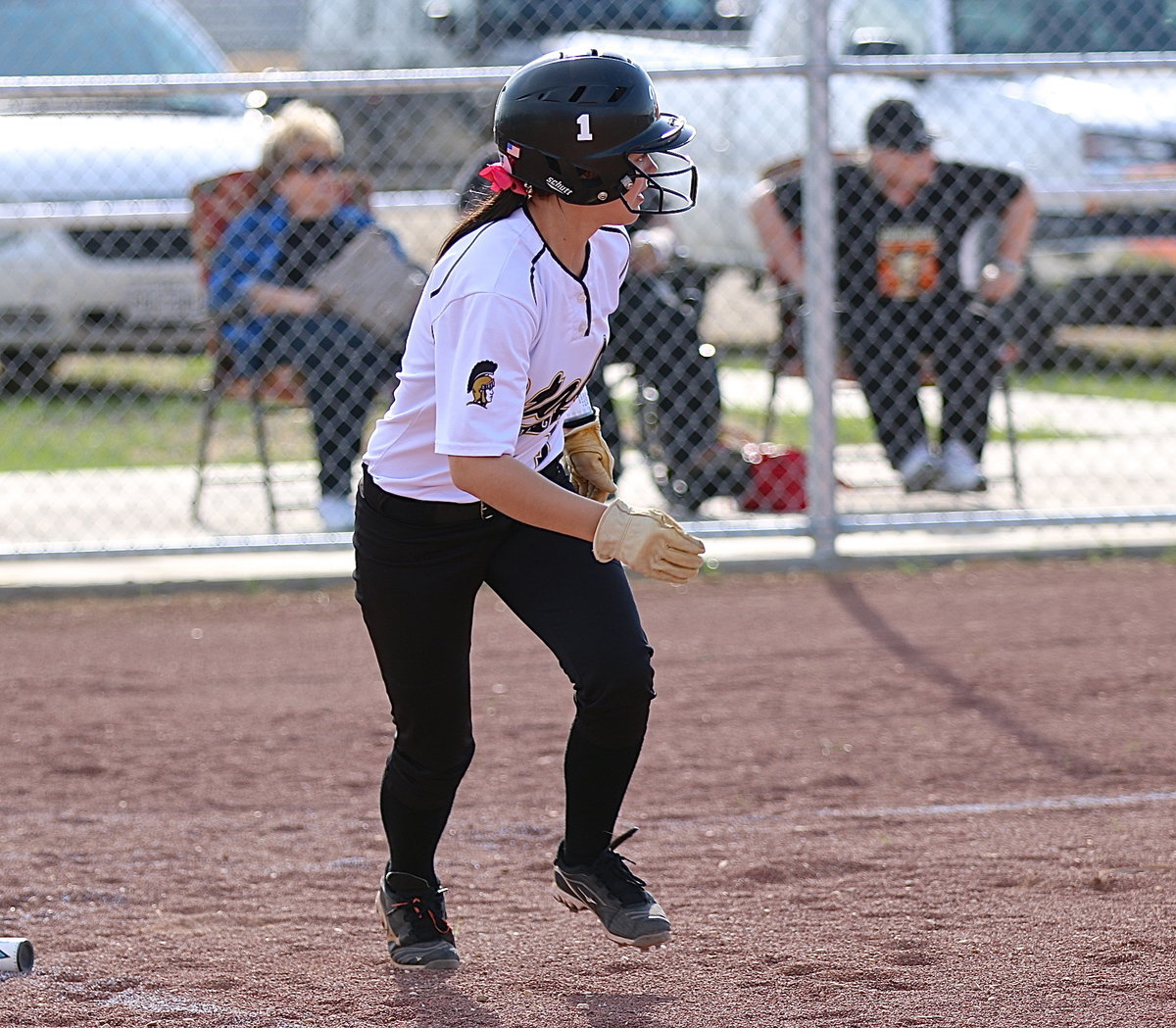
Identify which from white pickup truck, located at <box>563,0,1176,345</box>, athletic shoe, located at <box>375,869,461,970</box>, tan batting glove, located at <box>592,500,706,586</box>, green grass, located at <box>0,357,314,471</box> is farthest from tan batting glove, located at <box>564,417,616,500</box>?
white pickup truck, located at <box>563,0,1176,345</box>

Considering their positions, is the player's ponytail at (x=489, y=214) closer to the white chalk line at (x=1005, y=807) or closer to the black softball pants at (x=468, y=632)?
the black softball pants at (x=468, y=632)

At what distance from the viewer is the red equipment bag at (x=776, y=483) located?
7629mm

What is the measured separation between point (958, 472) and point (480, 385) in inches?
208

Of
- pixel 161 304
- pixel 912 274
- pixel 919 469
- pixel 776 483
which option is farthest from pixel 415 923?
pixel 161 304

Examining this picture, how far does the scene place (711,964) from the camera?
3469mm

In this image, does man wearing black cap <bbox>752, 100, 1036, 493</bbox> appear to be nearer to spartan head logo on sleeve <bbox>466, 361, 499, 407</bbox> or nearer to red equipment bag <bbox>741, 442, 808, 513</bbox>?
red equipment bag <bbox>741, 442, 808, 513</bbox>

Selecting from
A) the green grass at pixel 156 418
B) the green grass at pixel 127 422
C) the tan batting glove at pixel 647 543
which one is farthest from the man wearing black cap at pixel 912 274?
the tan batting glove at pixel 647 543

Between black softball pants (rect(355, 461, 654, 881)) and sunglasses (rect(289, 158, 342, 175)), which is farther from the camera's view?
sunglasses (rect(289, 158, 342, 175))

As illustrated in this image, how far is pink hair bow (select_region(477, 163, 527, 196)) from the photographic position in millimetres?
Result: 3244

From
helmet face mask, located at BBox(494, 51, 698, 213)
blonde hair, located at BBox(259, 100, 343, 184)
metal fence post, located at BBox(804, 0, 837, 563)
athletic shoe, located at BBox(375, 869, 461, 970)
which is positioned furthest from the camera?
blonde hair, located at BBox(259, 100, 343, 184)

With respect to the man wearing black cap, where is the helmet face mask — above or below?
above

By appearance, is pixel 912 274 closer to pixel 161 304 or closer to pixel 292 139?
pixel 292 139

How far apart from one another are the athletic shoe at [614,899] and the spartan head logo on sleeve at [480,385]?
0.99 meters

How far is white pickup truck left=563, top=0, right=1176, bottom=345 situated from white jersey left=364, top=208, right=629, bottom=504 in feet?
21.1
